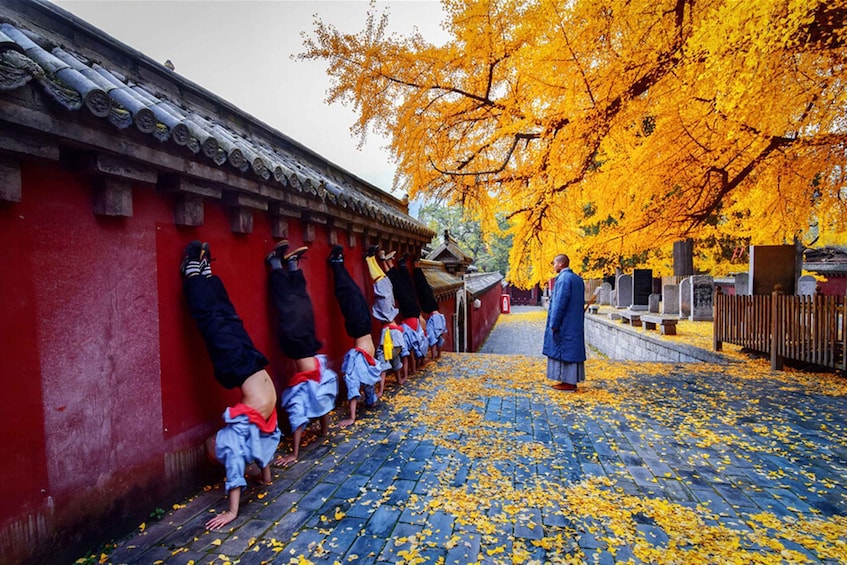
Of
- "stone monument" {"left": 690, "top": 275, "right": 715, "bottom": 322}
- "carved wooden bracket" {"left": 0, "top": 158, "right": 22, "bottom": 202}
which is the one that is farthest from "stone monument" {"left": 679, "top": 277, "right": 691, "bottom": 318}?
"carved wooden bracket" {"left": 0, "top": 158, "right": 22, "bottom": 202}

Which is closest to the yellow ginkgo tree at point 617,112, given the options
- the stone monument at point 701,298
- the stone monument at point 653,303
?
the stone monument at point 701,298

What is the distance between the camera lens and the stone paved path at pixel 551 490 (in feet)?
8.68

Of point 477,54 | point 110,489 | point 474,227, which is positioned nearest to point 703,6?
point 477,54

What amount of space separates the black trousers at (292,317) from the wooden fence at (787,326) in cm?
815

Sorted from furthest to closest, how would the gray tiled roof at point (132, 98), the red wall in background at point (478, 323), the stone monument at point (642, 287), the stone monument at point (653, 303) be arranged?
the red wall in background at point (478, 323)
the stone monument at point (642, 287)
the stone monument at point (653, 303)
the gray tiled roof at point (132, 98)

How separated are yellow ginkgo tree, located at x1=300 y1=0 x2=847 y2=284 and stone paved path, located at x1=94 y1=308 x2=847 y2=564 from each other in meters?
4.42

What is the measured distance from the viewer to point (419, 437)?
4.64 meters

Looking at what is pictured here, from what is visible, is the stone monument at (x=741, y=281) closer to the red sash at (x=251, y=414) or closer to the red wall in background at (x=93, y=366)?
the red sash at (x=251, y=414)

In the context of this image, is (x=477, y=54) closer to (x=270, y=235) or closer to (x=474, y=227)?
(x=270, y=235)

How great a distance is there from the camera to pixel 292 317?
13.9 ft

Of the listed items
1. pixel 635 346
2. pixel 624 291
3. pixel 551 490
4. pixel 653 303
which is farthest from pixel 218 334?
pixel 624 291

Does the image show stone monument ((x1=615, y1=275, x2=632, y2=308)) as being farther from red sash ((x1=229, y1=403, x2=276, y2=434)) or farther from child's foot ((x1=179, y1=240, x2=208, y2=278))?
child's foot ((x1=179, y1=240, x2=208, y2=278))

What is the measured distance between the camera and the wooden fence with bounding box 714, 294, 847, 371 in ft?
21.8

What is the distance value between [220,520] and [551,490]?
261 centimetres
